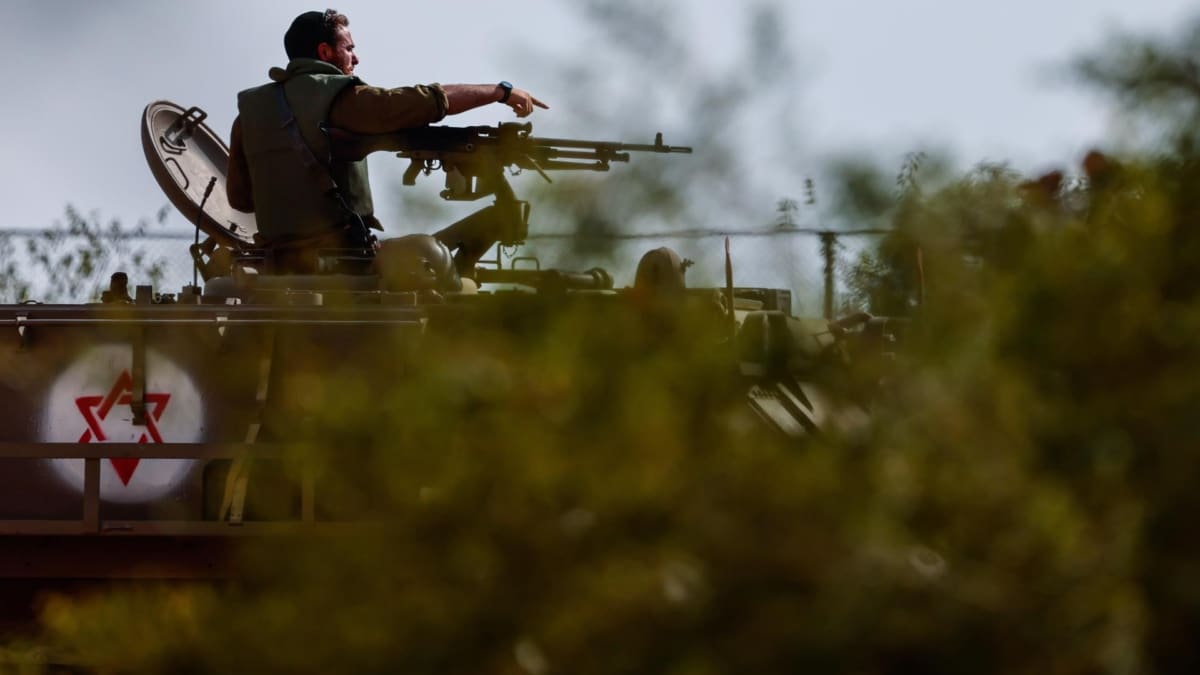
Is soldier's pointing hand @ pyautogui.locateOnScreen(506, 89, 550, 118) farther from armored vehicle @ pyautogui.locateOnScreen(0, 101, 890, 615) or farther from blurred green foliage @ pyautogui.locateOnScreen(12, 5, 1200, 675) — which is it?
blurred green foliage @ pyautogui.locateOnScreen(12, 5, 1200, 675)

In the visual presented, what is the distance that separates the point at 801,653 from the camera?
2.22m

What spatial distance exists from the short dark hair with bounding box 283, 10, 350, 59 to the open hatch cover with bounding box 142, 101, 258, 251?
0.80 metres

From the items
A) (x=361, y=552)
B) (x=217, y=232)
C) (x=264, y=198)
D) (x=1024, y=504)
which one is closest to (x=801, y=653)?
(x=1024, y=504)

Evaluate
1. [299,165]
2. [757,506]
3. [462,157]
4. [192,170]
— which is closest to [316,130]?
[299,165]

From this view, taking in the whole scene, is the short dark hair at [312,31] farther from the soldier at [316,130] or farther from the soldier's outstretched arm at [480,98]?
the soldier's outstretched arm at [480,98]

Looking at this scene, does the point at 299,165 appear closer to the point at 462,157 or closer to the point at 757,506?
the point at 462,157

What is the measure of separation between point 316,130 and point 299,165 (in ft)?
0.55

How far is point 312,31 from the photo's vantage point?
24.5ft

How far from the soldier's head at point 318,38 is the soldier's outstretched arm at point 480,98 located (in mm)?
627

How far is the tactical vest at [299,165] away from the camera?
7.21 m

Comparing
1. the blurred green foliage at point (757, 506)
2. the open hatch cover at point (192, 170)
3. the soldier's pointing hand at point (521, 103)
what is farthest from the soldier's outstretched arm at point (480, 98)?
the blurred green foliage at point (757, 506)

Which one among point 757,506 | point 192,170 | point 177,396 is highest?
point 192,170

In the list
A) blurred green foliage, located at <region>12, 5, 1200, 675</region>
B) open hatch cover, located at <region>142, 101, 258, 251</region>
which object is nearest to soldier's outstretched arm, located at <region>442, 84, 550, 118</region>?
open hatch cover, located at <region>142, 101, 258, 251</region>

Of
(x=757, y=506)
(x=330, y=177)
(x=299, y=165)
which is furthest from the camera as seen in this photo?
(x=299, y=165)
